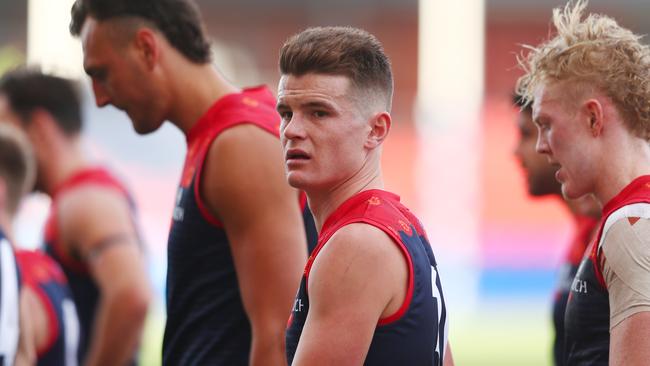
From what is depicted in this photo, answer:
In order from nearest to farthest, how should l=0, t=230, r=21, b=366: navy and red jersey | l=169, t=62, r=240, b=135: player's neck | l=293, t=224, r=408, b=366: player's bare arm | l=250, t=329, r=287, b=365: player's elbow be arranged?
l=293, t=224, r=408, b=366: player's bare arm → l=250, t=329, r=287, b=365: player's elbow → l=169, t=62, r=240, b=135: player's neck → l=0, t=230, r=21, b=366: navy and red jersey

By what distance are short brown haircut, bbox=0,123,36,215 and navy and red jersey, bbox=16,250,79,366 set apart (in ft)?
0.79

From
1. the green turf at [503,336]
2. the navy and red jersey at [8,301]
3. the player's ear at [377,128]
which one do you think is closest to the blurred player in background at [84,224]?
the navy and red jersey at [8,301]

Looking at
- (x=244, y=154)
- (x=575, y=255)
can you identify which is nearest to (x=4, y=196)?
(x=244, y=154)

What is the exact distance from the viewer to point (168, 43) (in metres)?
3.81

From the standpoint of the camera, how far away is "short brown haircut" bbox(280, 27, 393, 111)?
8.89 feet

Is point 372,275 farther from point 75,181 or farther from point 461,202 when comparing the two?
point 461,202

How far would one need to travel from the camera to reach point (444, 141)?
17.7 metres

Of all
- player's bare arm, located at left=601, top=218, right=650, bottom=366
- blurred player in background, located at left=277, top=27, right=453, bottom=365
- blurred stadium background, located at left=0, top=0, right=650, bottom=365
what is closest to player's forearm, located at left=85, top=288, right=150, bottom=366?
blurred player in background, located at left=277, top=27, right=453, bottom=365

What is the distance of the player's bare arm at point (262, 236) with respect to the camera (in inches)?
131

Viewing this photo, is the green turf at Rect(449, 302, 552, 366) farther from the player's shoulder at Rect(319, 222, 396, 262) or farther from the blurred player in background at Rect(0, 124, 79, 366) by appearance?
the player's shoulder at Rect(319, 222, 396, 262)

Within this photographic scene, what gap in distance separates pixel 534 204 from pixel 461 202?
45.1 inches

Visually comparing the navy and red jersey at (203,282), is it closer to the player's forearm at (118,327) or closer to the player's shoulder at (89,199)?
the player's forearm at (118,327)

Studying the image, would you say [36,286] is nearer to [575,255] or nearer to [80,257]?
[80,257]

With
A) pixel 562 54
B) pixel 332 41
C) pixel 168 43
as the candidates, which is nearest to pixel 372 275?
pixel 332 41
